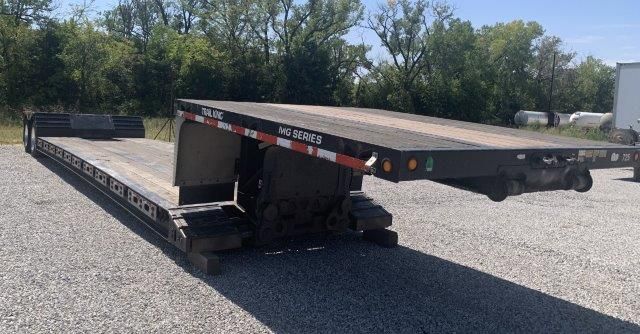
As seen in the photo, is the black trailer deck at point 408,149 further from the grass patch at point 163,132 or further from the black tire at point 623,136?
the black tire at point 623,136

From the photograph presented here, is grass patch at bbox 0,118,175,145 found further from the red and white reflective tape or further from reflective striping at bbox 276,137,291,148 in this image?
reflective striping at bbox 276,137,291,148

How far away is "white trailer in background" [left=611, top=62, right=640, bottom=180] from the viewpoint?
678 inches

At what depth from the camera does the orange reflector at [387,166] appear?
138 inches

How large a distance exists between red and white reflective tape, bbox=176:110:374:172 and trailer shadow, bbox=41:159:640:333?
1.30m

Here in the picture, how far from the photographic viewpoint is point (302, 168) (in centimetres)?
609

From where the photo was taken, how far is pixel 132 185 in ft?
22.7

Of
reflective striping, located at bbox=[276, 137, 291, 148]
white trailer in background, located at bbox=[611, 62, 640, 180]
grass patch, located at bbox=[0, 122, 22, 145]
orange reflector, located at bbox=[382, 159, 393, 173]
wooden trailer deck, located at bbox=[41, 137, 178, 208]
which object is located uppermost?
white trailer in background, located at bbox=[611, 62, 640, 180]

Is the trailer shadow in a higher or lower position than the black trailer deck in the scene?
lower

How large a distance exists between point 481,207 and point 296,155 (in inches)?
187

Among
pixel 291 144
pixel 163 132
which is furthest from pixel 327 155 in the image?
pixel 163 132

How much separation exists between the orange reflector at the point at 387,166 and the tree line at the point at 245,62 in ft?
92.6

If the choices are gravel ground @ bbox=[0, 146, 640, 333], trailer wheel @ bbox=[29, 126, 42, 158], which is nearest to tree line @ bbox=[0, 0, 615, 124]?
trailer wheel @ bbox=[29, 126, 42, 158]

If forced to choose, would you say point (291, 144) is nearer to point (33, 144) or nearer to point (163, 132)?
point (33, 144)

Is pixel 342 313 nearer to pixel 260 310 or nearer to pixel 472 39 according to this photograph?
pixel 260 310
